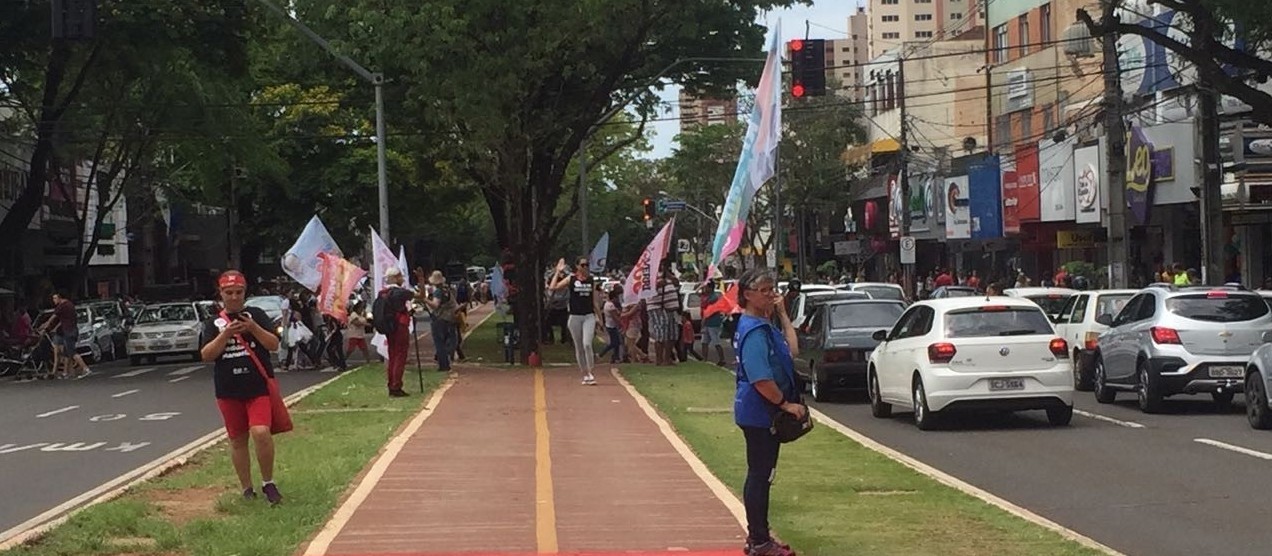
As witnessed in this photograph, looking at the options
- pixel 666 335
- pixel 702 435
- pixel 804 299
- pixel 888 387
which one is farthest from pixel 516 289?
pixel 702 435

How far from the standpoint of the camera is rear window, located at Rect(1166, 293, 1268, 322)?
20109 millimetres

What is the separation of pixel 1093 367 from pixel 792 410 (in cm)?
1595

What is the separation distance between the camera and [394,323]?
2280 centimetres

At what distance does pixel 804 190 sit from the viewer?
230 ft

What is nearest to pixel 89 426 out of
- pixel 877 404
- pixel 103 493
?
pixel 103 493

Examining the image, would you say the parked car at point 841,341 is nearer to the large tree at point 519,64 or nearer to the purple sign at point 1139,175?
the large tree at point 519,64

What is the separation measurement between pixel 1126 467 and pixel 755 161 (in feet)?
23.4

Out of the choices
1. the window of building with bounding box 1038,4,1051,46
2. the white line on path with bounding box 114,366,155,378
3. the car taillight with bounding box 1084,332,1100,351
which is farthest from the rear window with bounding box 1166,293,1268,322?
the window of building with bounding box 1038,4,1051,46

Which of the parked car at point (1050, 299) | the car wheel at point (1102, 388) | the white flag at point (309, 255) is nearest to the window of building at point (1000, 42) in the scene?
the parked car at point (1050, 299)

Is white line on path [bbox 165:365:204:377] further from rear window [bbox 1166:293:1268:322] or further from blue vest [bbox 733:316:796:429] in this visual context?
blue vest [bbox 733:316:796:429]

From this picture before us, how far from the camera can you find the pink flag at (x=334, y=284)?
24.7 meters

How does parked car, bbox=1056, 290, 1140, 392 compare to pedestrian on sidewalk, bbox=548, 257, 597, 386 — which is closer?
parked car, bbox=1056, 290, 1140, 392

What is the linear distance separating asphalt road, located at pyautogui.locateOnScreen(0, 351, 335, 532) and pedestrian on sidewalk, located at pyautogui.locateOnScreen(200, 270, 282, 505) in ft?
5.60

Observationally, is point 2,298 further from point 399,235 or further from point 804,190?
point 804,190
